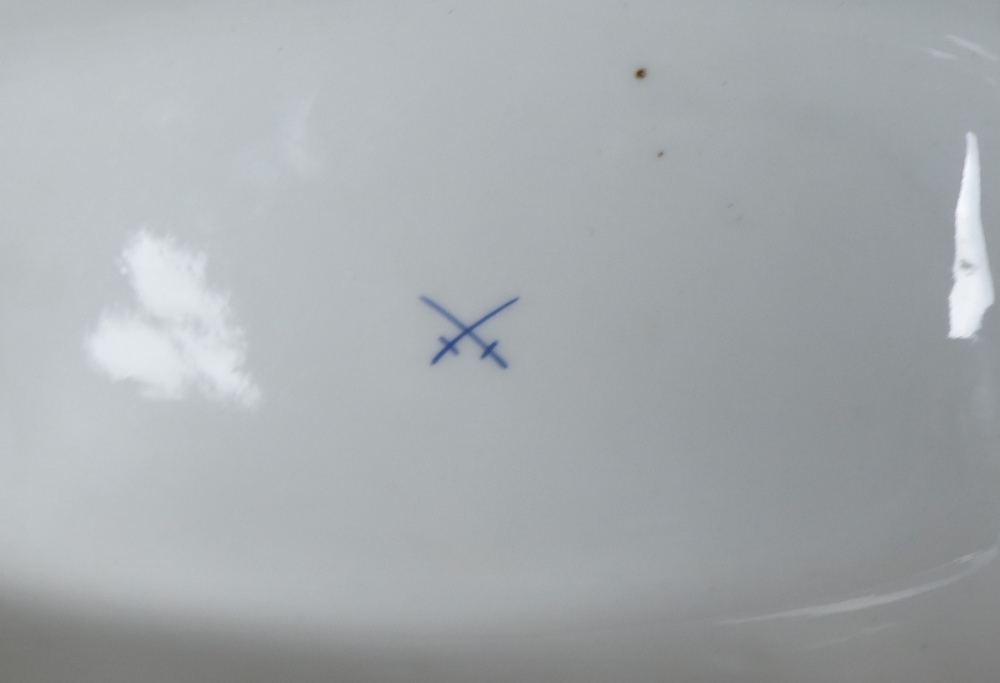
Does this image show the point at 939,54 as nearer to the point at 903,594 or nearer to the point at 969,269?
the point at 969,269

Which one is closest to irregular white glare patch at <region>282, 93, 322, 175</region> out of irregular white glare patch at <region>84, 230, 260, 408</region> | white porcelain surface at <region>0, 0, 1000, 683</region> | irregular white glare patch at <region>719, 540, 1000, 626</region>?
white porcelain surface at <region>0, 0, 1000, 683</region>

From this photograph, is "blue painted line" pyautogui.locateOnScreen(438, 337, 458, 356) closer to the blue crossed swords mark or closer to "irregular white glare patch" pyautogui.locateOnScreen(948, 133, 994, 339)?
the blue crossed swords mark

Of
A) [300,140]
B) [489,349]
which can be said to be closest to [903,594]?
[489,349]

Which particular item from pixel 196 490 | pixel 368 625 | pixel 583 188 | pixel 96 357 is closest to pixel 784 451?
pixel 583 188

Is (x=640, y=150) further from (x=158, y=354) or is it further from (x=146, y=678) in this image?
(x=146, y=678)

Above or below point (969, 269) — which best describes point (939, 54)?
above

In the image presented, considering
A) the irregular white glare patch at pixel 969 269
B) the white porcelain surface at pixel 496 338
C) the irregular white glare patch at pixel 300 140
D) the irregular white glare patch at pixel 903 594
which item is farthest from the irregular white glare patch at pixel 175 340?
the irregular white glare patch at pixel 969 269

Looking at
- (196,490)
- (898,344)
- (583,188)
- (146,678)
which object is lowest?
(146,678)
